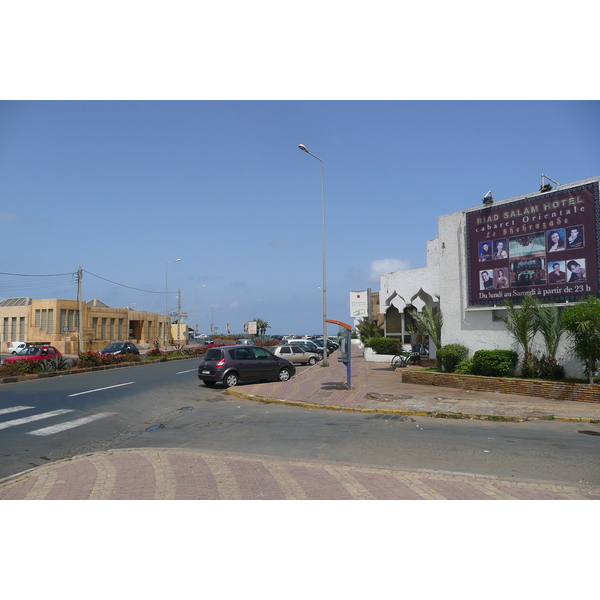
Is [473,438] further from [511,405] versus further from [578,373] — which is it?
[578,373]

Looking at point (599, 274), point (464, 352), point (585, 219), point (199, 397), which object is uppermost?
point (585, 219)

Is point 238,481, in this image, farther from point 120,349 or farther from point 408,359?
point 120,349

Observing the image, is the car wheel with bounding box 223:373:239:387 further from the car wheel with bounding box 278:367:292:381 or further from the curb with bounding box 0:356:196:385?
the curb with bounding box 0:356:196:385

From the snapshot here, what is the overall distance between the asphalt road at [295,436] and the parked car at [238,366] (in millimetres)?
2538

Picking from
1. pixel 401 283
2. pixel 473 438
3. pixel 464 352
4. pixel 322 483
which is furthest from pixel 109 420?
pixel 401 283

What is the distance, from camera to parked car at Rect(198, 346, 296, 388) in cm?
1756

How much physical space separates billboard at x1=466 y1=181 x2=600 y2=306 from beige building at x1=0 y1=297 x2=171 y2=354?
40438 mm

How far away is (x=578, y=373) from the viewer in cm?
1353

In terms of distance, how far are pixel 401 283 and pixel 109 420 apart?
19.7 metres

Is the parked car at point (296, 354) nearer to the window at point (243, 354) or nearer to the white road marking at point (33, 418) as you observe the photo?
the window at point (243, 354)

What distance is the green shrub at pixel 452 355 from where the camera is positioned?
16453mm

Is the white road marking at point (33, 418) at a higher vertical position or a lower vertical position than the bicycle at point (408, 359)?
lower

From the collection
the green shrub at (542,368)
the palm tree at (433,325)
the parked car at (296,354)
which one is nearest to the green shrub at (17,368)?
the parked car at (296,354)

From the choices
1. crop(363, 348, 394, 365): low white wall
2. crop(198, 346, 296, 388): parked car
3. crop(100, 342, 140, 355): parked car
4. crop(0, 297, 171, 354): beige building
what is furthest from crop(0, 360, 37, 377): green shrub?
crop(0, 297, 171, 354): beige building
